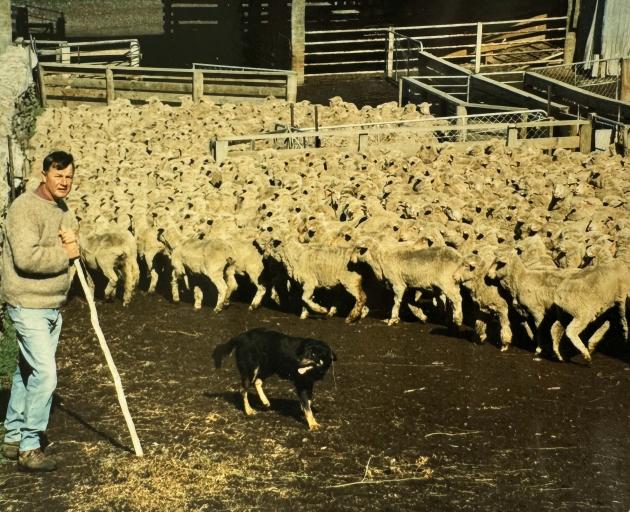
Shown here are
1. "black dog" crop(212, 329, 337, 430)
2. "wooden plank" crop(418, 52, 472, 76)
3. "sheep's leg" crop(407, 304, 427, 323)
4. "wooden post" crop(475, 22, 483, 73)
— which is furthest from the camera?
"wooden post" crop(475, 22, 483, 73)

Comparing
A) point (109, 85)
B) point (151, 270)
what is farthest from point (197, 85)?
point (151, 270)

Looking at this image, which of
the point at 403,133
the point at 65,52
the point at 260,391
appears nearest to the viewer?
the point at 260,391

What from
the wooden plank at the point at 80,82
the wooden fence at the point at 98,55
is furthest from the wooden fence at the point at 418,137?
the wooden fence at the point at 98,55

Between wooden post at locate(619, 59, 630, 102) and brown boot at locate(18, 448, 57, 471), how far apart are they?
17.7 m

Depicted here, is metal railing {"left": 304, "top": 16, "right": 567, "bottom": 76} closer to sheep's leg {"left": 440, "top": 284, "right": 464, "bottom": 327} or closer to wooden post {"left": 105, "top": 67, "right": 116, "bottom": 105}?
wooden post {"left": 105, "top": 67, "right": 116, "bottom": 105}

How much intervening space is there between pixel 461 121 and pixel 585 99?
2596 millimetres

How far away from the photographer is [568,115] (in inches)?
803

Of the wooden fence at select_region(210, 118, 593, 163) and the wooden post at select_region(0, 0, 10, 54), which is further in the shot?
the wooden post at select_region(0, 0, 10, 54)

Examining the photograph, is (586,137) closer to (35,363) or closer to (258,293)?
(258,293)

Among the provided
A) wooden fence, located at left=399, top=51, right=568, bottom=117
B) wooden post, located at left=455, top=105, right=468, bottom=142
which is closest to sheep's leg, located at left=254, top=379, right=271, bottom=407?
wooden post, located at left=455, top=105, right=468, bottom=142

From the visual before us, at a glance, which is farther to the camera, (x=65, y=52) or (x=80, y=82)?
(x=65, y=52)

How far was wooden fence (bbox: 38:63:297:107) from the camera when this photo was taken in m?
24.7

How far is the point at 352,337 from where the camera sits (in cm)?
1209

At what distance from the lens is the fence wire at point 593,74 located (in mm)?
25422
